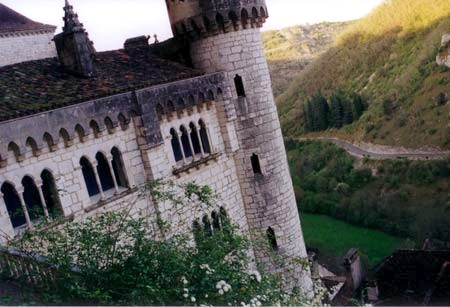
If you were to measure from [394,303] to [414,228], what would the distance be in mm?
13315

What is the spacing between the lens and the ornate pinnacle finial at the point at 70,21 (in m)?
13.8

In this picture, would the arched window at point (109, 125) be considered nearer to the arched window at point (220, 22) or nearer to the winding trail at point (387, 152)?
the arched window at point (220, 22)

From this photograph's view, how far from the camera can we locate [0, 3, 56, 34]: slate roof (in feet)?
72.5

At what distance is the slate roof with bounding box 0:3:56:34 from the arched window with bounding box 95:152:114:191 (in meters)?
12.1

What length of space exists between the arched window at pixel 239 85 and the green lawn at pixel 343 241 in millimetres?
22282

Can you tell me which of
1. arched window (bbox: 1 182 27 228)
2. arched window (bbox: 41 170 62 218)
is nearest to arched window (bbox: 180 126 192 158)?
arched window (bbox: 41 170 62 218)

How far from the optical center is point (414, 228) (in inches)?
1470

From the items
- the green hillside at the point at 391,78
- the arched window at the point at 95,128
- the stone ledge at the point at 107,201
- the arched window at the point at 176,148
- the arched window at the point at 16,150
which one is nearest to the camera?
the arched window at the point at 16,150

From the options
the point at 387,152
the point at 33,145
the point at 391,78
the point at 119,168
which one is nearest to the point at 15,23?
the point at 119,168

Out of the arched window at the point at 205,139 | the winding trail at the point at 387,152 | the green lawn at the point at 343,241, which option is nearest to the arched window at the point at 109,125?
the arched window at the point at 205,139

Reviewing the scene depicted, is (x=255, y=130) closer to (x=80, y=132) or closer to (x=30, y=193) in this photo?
(x=80, y=132)

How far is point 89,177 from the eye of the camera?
1270cm

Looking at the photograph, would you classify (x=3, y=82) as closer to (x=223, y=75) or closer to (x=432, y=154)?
(x=223, y=75)

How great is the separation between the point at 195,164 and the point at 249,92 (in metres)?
3.24
